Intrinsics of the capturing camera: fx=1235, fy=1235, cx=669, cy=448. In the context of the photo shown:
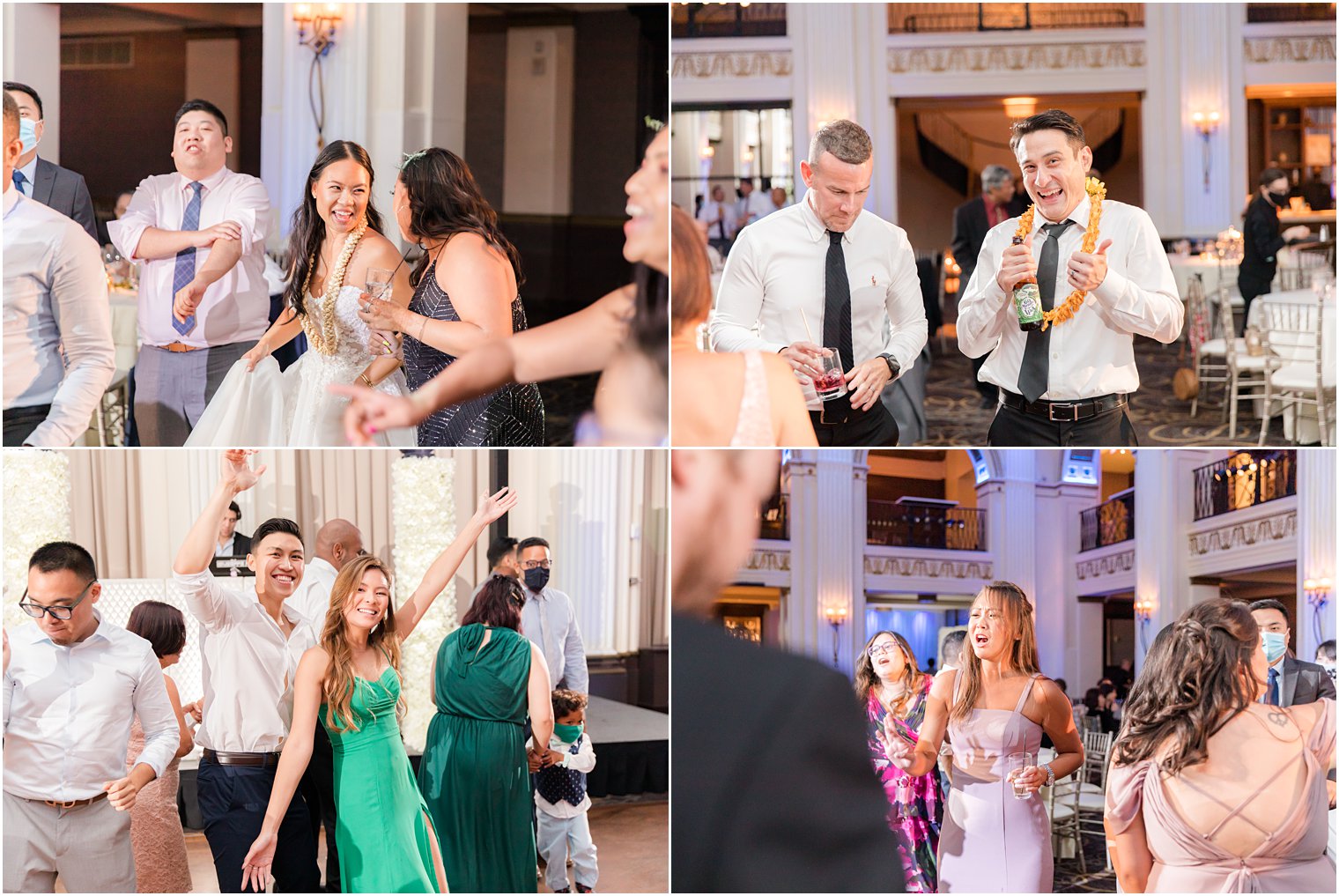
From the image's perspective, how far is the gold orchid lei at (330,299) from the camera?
10.8ft

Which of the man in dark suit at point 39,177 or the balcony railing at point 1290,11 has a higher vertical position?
the balcony railing at point 1290,11

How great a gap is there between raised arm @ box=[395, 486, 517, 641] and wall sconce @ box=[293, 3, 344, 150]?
1.22m

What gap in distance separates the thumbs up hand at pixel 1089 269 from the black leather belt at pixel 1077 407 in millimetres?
313

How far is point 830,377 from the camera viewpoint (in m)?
3.28

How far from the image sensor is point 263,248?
343cm

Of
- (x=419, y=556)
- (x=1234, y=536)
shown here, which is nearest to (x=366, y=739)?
(x=419, y=556)

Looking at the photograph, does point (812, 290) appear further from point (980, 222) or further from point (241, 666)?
→ point (241, 666)

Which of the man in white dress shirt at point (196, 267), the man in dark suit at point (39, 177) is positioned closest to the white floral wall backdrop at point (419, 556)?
the man in white dress shirt at point (196, 267)

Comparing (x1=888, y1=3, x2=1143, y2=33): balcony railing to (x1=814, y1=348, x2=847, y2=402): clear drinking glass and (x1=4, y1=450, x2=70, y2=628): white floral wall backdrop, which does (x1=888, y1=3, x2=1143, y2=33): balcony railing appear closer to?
(x1=814, y1=348, x2=847, y2=402): clear drinking glass

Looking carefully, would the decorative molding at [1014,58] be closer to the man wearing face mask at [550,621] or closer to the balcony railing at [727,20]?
the balcony railing at [727,20]

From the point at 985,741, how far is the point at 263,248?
2401 mm

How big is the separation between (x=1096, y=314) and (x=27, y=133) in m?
2.99

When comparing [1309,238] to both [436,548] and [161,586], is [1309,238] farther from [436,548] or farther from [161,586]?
[161,586]

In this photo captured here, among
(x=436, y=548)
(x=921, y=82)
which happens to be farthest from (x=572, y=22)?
(x=436, y=548)
